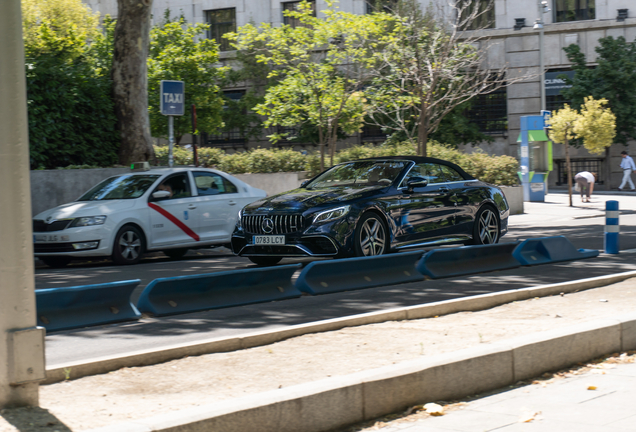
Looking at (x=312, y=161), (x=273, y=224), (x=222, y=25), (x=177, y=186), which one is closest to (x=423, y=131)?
(x=312, y=161)

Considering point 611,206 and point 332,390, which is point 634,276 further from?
point 332,390

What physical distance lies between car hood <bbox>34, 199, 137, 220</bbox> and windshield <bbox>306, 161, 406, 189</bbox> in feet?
9.70

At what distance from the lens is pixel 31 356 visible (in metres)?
3.92

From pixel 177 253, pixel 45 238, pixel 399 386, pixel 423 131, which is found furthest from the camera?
pixel 423 131

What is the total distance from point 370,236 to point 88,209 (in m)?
4.46

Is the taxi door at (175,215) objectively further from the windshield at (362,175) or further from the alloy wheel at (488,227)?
the alloy wheel at (488,227)

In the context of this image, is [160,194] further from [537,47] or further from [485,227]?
[537,47]

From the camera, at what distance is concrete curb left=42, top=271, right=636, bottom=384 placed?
15.6 feet

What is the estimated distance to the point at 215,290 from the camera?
7.74 meters

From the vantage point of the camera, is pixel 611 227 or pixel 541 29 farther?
pixel 541 29

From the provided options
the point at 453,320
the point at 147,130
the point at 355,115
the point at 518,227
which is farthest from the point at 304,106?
the point at 453,320

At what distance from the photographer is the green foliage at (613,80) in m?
35.2

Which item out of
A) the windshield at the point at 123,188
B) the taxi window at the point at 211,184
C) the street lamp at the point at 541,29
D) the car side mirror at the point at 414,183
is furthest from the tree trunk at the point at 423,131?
the street lamp at the point at 541,29

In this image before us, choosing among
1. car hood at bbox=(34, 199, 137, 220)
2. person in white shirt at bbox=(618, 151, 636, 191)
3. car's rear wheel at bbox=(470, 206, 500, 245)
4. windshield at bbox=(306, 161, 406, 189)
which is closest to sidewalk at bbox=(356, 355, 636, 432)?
windshield at bbox=(306, 161, 406, 189)
